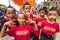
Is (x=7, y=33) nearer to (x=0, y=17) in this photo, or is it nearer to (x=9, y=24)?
(x=9, y=24)

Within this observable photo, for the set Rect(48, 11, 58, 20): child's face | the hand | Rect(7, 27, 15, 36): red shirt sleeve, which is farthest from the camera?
Rect(48, 11, 58, 20): child's face

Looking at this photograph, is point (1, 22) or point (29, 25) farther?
point (1, 22)

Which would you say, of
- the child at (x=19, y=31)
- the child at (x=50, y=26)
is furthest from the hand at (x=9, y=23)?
the child at (x=50, y=26)

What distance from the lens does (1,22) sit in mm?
4789

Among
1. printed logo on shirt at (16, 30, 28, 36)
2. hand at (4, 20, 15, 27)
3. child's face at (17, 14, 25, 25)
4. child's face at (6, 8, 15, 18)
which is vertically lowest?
printed logo on shirt at (16, 30, 28, 36)

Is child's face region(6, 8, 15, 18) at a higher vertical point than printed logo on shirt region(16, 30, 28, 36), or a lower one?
higher

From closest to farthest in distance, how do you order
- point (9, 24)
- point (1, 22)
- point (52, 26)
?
point (9, 24)
point (52, 26)
point (1, 22)

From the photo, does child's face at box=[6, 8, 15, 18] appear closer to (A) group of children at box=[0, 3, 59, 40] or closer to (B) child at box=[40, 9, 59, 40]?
(A) group of children at box=[0, 3, 59, 40]

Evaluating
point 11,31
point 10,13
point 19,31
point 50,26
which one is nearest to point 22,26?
point 19,31

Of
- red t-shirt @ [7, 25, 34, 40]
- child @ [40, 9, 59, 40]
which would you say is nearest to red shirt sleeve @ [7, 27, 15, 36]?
red t-shirt @ [7, 25, 34, 40]

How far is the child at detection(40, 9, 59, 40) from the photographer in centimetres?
414

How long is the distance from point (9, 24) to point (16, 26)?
0.64 feet

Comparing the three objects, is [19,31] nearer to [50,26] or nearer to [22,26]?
[22,26]

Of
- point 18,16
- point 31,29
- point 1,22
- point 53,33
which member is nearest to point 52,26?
point 53,33
